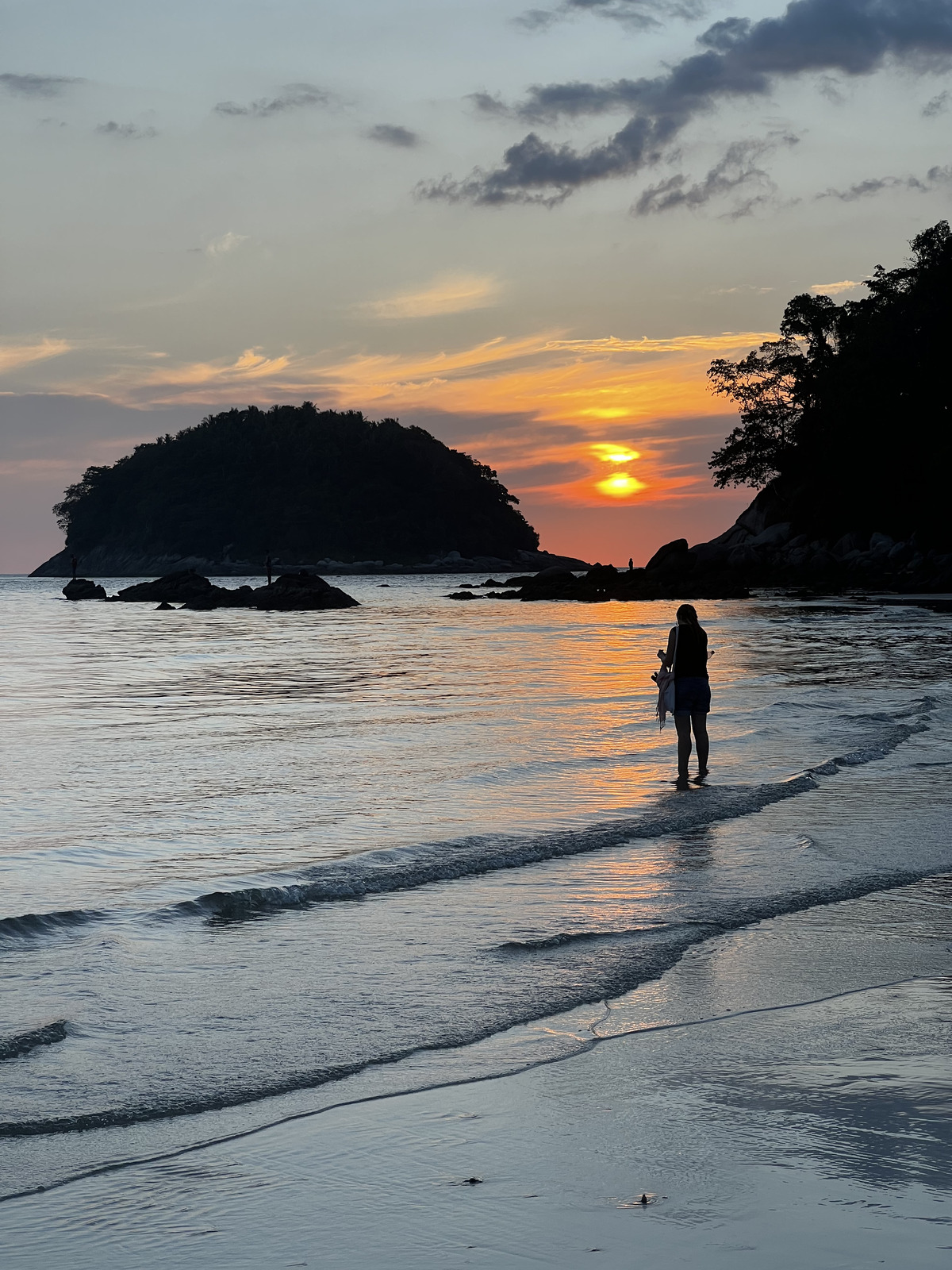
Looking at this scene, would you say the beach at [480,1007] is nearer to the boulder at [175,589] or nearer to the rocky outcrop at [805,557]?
the rocky outcrop at [805,557]

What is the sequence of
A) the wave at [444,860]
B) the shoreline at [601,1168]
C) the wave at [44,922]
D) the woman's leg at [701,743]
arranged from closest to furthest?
the shoreline at [601,1168] < the wave at [44,922] < the wave at [444,860] < the woman's leg at [701,743]

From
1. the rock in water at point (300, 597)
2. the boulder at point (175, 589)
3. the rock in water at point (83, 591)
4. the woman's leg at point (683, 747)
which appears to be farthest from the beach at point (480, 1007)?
the rock in water at point (83, 591)

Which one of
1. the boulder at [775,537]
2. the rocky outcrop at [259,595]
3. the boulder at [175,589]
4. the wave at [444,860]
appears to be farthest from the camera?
the boulder at [775,537]

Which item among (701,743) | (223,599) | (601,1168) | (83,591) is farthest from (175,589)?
(601,1168)

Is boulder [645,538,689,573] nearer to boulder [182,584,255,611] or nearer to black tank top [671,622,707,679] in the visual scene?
boulder [182,584,255,611]

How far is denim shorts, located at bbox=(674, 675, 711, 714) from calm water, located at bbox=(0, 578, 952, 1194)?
730 millimetres

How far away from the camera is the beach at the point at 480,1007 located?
3.46 m

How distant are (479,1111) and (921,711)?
14538 millimetres

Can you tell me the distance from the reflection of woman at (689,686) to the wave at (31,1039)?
798cm

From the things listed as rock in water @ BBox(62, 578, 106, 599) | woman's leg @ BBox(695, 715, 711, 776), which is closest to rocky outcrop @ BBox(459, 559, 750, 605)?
rock in water @ BBox(62, 578, 106, 599)

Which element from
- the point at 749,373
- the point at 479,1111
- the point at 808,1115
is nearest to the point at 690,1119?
the point at 808,1115

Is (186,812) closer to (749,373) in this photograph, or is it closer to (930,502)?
(930,502)

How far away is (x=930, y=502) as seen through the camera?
2879 inches

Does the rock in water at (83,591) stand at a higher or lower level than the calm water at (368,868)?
higher
